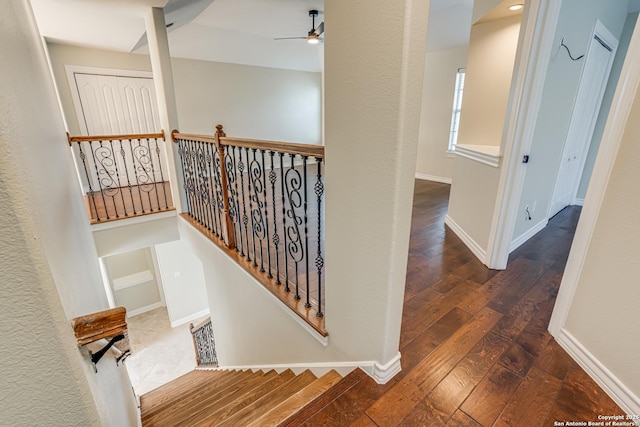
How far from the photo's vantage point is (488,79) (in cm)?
298

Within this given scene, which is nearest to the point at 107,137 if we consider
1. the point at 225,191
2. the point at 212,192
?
the point at 212,192

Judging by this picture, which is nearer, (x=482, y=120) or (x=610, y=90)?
(x=482, y=120)

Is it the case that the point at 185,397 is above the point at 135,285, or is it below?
above

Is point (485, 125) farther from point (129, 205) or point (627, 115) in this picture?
point (129, 205)

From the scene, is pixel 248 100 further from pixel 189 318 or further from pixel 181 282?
pixel 189 318

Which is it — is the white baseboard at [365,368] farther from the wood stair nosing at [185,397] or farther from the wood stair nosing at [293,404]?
the wood stair nosing at [185,397]

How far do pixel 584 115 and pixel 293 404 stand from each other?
13.8ft

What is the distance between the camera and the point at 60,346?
0.61 meters

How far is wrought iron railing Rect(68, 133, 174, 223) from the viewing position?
3.66 m

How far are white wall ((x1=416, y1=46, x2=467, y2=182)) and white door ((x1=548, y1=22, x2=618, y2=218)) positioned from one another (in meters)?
1.77

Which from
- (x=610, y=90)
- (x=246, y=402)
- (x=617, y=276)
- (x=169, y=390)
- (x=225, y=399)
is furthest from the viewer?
(x=610, y=90)

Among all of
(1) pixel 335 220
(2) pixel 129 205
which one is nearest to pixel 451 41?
(1) pixel 335 220

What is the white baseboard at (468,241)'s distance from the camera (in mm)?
2539

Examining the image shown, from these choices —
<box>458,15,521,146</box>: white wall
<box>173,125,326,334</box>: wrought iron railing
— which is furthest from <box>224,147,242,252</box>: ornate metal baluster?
<box>458,15,521,146</box>: white wall
